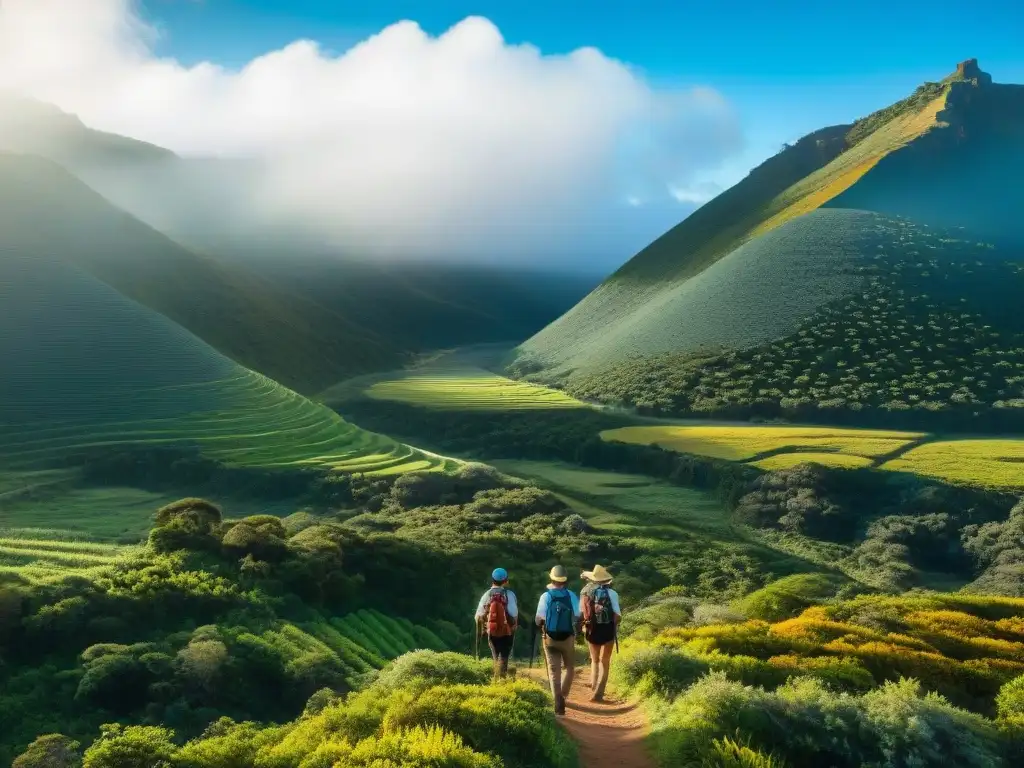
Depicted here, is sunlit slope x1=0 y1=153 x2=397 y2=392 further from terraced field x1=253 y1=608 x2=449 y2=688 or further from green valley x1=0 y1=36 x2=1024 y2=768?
terraced field x1=253 y1=608 x2=449 y2=688

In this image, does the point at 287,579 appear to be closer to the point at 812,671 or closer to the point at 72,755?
the point at 72,755

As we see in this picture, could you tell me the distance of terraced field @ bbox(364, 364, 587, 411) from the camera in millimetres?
81625

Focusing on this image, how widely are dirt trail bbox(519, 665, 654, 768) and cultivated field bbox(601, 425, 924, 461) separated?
43.8m

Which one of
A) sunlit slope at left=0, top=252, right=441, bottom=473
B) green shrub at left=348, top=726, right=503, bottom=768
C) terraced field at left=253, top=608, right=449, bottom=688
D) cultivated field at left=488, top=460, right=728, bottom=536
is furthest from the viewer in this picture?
sunlit slope at left=0, top=252, right=441, bottom=473

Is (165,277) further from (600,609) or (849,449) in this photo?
(600,609)

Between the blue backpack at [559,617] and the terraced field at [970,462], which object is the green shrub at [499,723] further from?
the terraced field at [970,462]

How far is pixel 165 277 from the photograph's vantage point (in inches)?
4304

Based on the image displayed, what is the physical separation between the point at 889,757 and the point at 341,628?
18132 mm

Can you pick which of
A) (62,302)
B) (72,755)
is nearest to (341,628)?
(72,755)

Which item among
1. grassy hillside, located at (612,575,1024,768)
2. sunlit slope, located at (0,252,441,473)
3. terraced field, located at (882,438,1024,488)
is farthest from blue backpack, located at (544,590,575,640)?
terraced field, located at (882,438,1024,488)

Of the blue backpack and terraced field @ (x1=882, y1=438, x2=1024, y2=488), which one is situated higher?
the blue backpack

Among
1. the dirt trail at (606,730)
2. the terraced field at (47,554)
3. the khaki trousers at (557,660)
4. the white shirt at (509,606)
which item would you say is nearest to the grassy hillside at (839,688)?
the dirt trail at (606,730)

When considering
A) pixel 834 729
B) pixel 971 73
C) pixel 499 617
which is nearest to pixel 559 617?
pixel 499 617

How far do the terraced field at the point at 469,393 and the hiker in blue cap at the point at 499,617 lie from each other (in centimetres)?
6599
